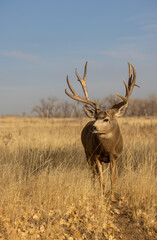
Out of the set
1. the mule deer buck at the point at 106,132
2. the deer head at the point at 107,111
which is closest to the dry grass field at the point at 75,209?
the mule deer buck at the point at 106,132

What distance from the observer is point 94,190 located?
586 cm

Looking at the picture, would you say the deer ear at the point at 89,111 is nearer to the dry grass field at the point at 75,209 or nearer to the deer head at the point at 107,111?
the deer head at the point at 107,111

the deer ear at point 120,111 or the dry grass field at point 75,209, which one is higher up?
the deer ear at point 120,111

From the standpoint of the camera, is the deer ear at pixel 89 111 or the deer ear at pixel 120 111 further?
the deer ear at pixel 89 111

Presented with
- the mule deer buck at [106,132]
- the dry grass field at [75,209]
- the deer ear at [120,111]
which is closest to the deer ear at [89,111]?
the mule deer buck at [106,132]

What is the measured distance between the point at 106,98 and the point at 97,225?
7.07 m

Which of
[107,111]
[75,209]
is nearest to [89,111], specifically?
[107,111]

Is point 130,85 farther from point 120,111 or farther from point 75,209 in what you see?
point 75,209

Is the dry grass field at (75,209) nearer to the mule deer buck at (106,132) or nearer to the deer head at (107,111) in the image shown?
the mule deer buck at (106,132)

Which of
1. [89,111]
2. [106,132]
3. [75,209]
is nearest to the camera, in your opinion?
[75,209]

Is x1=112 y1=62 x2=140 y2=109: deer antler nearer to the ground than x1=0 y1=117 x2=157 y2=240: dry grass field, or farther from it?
farther from it

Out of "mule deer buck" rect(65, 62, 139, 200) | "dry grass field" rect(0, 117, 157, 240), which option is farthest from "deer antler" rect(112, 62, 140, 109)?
"dry grass field" rect(0, 117, 157, 240)

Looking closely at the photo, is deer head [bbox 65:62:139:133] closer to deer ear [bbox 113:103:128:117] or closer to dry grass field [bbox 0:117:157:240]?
deer ear [bbox 113:103:128:117]

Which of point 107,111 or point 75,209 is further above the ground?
point 107,111
